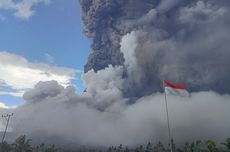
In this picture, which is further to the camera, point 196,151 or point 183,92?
point 196,151

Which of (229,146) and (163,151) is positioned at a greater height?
(163,151)

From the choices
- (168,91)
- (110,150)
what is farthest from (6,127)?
(110,150)

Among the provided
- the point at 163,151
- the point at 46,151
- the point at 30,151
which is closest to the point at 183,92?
the point at 30,151

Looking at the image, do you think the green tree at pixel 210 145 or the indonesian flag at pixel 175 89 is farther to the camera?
the green tree at pixel 210 145

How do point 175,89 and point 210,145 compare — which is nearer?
point 175,89

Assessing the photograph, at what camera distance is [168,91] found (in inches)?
1667

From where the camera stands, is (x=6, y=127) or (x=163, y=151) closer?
(x=6, y=127)

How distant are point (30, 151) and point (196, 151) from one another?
6083 cm

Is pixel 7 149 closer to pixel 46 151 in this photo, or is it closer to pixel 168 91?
pixel 46 151

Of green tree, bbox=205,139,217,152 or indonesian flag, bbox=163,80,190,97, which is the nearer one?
indonesian flag, bbox=163,80,190,97

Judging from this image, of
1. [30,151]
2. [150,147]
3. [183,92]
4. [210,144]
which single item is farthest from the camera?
[150,147]

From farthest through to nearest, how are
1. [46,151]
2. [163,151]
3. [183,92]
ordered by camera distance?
[163,151] → [46,151] → [183,92]

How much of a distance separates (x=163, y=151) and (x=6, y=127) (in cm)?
9482

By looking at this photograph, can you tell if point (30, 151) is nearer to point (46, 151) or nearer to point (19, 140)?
point (19, 140)
